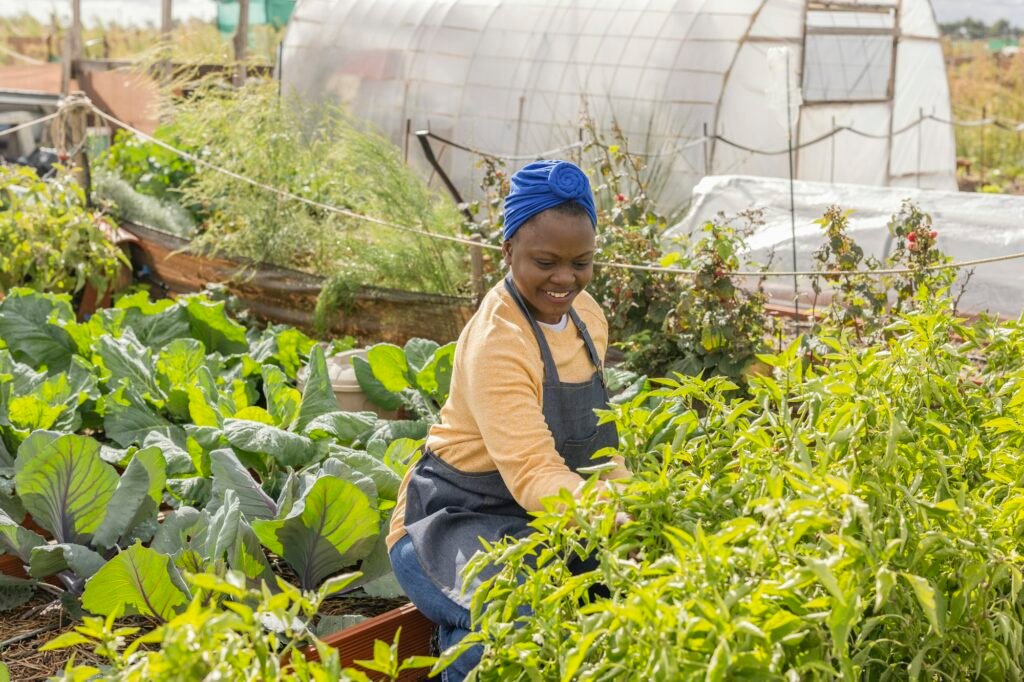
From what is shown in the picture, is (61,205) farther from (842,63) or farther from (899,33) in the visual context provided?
(899,33)

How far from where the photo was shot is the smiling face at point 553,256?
2.19 m

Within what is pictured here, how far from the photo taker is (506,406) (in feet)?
7.12

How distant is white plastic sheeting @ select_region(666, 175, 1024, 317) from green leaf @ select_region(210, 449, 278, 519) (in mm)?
2795

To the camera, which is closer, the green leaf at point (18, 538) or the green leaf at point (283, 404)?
the green leaf at point (18, 538)

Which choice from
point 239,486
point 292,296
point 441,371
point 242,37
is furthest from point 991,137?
point 239,486

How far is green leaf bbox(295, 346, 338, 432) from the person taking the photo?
366 cm

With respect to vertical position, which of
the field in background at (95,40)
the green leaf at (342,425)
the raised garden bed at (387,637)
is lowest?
the raised garden bed at (387,637)

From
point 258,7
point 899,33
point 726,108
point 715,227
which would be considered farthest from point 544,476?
point 258,7

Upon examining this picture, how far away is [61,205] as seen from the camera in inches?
236

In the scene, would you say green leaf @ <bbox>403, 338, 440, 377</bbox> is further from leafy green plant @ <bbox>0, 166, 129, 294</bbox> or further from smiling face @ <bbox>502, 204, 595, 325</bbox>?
leafy green plant @ <bbox>0, 166, 129, 294</bbox>

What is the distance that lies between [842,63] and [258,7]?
1203cm

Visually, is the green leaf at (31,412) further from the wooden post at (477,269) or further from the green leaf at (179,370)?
the wooden post at (477,269)

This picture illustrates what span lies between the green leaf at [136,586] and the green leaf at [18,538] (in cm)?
45

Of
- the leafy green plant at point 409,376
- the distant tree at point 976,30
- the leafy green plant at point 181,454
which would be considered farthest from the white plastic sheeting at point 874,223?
the distant tree at point 976,30
